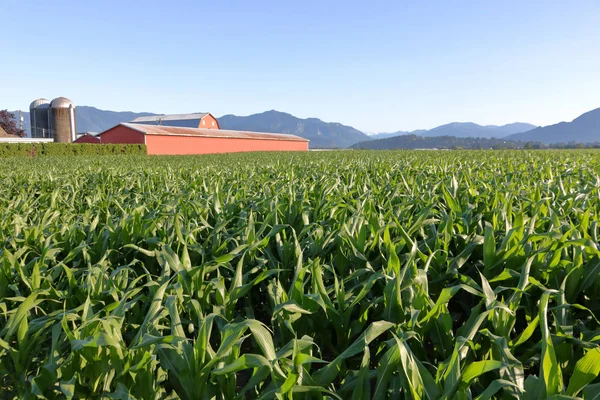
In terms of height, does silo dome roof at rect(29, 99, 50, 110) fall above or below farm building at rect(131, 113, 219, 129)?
above

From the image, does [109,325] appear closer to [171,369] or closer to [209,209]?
[171,369]

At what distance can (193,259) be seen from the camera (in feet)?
9.19

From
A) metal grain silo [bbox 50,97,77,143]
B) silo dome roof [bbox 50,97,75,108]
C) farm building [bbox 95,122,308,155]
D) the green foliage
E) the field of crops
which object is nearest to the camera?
the field of crops

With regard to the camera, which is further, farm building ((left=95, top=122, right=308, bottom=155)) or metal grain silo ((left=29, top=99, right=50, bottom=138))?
metal grain silo ((left=29, top=99, right=50, bottom=138))

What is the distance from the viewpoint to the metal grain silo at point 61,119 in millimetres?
62906

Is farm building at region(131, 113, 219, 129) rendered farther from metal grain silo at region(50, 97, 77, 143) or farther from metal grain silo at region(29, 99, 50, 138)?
metal grain silo at region(50, 97, 77, 143)

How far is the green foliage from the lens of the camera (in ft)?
102

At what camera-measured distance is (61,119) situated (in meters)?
62.9

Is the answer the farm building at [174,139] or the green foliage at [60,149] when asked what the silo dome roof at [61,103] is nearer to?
the farm building at [174,139]

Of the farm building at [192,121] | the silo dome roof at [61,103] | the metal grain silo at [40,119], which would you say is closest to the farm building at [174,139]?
the silo dome roof at [61,103]

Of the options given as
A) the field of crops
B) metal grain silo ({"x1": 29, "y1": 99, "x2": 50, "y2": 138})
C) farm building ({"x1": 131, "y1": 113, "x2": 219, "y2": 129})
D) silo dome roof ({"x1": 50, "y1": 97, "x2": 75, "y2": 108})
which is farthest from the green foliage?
farm building ({"x1": 131, "y1": 113, "x2": 219, "y2": 129})

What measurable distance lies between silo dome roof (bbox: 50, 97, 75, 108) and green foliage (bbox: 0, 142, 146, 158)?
31463 millimetres

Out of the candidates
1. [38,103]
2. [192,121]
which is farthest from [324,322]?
[192,121]

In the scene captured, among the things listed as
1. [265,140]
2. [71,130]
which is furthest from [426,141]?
[71,130]
